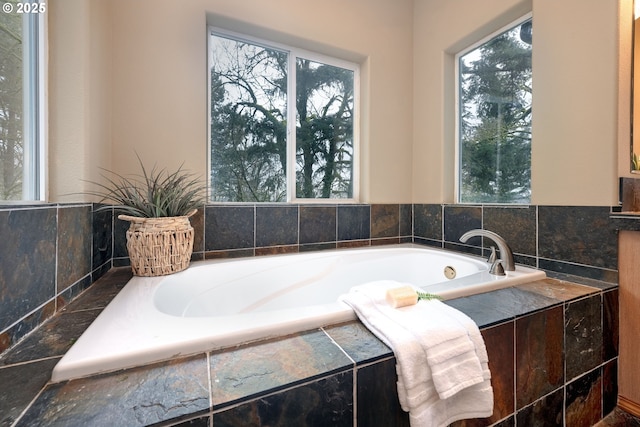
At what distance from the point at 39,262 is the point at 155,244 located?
41 centimetres

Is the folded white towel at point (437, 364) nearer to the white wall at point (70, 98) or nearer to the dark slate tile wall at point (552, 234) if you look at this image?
the dark slate tile wall at point (552, 234)

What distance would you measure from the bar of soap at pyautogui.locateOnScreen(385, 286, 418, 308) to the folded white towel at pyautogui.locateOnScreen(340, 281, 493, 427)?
0.05 m

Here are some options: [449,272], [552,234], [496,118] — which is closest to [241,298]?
[449,272]

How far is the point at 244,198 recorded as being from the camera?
69.4 inches

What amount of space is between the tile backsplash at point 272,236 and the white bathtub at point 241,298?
16cm

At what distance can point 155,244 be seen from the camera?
3.82ft

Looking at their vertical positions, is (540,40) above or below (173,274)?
above

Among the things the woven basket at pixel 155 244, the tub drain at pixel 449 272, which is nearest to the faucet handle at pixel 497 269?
the tub drain at pixel 449 272

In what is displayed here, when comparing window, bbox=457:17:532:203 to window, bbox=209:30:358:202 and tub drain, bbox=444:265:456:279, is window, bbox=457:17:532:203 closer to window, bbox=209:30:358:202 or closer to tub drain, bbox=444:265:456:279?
tub drain, bbox=444:265:456:279

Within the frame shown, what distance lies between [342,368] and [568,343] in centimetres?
92

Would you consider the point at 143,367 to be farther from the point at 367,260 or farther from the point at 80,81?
the point at 367,260

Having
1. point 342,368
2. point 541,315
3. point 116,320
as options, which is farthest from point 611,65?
point 116,320

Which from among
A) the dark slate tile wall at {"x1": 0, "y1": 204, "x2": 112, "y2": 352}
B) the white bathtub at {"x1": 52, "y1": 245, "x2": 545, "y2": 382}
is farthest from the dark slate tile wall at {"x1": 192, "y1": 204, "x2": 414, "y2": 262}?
the dark slate tile wall at {"x1": 0, "y1": 204, "x2": 112, "y2": 352}

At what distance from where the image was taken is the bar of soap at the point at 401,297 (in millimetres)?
798
